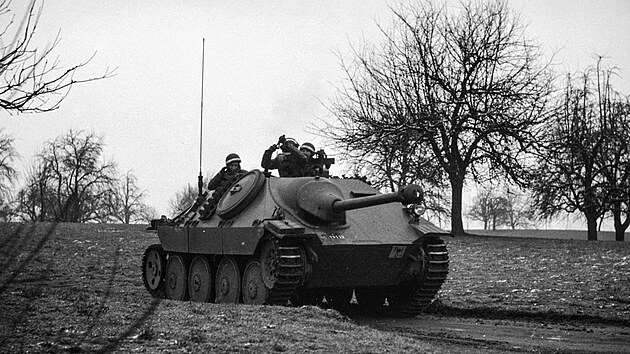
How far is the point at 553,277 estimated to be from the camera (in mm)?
18141

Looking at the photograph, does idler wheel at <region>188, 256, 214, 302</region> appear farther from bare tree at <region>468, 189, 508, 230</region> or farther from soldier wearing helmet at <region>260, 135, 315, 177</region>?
bare tree at <region>468, 189, 508, 230</region>

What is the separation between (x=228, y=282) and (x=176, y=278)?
2.30 metres

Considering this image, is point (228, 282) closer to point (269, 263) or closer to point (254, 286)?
point (254, 286)

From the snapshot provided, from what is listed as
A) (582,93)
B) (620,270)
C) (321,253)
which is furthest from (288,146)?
(582,93)

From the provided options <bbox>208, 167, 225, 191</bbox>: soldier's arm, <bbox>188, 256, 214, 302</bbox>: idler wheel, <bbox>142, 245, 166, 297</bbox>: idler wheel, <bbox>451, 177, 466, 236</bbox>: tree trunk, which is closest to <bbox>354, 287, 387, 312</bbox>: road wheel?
<bbox>188, 256, 214, 302</bbox>: idler wheel

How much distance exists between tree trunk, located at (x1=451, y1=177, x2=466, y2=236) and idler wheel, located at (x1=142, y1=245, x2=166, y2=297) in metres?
12.2

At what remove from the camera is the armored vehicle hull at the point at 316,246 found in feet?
43.2

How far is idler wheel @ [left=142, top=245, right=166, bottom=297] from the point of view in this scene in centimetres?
1748

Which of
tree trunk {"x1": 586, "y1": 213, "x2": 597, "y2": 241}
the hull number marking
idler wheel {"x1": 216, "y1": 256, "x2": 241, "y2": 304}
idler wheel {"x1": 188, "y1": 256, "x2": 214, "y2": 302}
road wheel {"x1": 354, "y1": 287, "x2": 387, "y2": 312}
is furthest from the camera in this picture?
tree trunk {"x1": 586, "y1": 213, "x2": 597, "y2": 241}

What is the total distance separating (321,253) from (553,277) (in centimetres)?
662

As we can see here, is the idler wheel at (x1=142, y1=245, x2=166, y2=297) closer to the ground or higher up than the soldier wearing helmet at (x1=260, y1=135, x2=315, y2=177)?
closer to the ground

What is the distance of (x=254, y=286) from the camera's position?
A: 45.4ft

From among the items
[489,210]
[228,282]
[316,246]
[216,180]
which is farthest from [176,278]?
[489,210]

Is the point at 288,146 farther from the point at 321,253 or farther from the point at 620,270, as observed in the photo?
the point at 620,270
